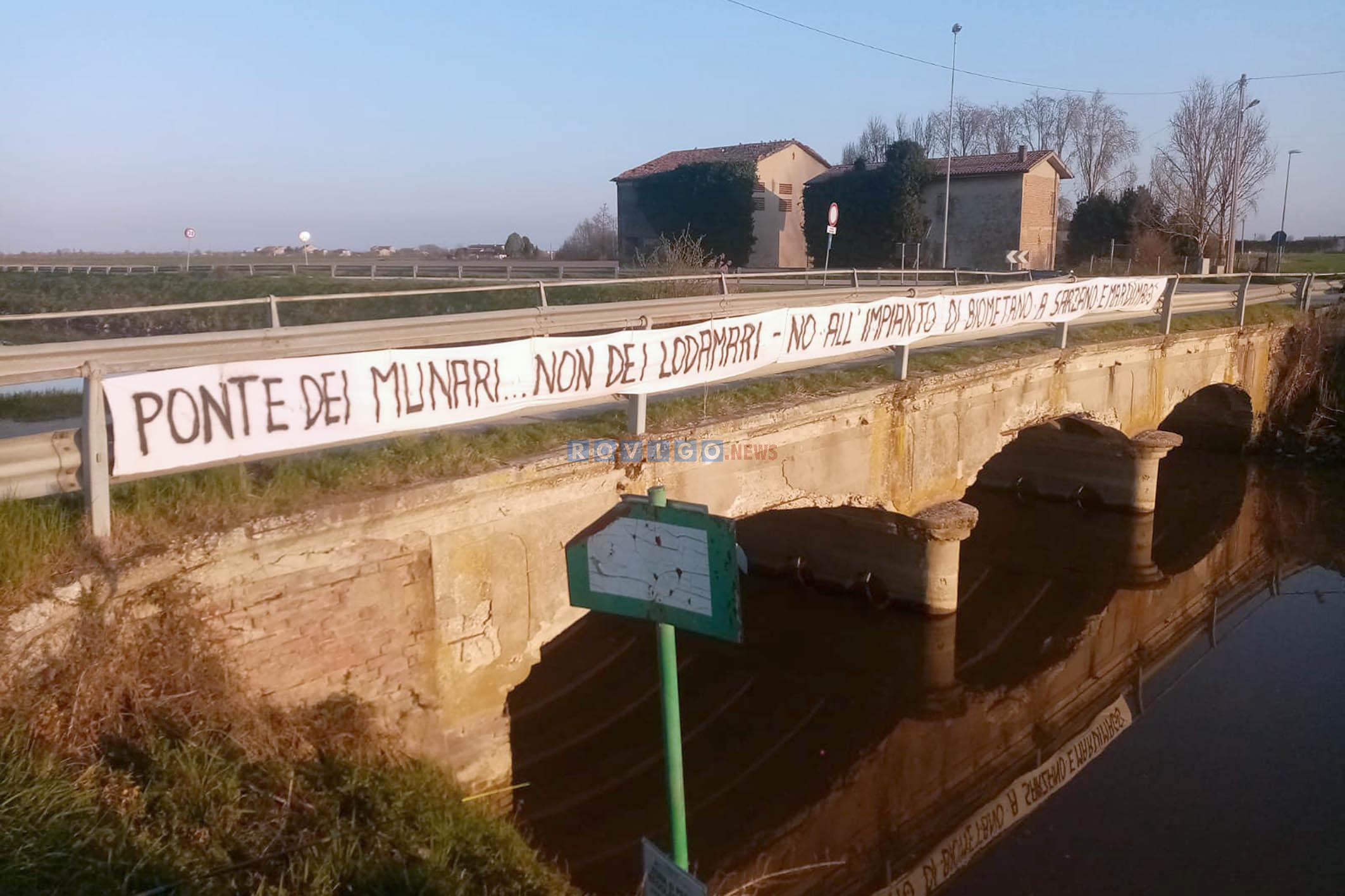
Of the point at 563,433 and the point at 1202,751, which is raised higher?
the point at 563,433

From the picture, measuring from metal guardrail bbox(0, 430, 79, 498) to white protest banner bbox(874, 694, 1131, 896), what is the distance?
622cm

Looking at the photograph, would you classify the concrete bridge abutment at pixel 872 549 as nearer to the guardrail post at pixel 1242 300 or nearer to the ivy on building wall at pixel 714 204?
the guardrail post at pixel 1242 300

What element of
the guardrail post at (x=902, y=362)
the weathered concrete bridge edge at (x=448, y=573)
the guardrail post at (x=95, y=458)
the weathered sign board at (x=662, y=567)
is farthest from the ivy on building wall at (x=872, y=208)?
the weathered sign board at (x=662, y=567)

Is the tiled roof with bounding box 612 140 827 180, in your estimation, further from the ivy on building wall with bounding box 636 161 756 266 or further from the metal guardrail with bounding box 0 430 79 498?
the metal guardrail with bounding box 0 430 79 498

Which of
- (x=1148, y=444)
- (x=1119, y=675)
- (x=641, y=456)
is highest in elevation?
(x=641, y=456)

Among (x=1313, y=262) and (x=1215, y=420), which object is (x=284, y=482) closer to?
(x=1215, y=420)

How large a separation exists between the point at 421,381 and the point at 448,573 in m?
1.27

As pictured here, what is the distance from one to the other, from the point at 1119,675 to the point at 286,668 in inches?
372

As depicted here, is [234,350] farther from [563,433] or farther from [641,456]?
[641,456]

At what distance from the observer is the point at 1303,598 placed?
44.1ft

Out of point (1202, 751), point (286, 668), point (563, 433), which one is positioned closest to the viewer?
point (286, 668)

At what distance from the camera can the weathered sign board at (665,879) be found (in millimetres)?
3189

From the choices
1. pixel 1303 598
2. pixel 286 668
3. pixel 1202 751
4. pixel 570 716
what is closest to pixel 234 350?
pixel 286 668

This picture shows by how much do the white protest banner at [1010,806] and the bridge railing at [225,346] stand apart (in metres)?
4.18
